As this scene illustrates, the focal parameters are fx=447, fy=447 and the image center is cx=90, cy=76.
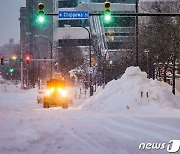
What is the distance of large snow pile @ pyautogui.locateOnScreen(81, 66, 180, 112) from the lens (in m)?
26.9

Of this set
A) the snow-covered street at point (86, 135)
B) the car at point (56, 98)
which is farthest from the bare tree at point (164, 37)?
the snow-covered street at point (86, 135)

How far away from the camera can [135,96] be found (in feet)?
90.9

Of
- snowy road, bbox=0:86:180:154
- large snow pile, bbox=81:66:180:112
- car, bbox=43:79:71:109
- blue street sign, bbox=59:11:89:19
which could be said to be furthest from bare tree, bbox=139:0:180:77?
snowy road, bbox=0:86:180:154

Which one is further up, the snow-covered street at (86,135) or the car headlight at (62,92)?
the car headlight at (62,92)

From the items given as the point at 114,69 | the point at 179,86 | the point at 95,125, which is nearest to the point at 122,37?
the point at 114,69

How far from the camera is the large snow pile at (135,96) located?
26891 millimetres

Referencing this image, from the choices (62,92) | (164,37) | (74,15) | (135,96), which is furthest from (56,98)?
(164,37)

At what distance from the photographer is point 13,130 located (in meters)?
15.6

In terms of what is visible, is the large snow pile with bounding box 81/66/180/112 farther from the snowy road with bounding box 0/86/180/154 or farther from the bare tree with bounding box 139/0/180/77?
the snowy road with bounding box 0/86/180/154

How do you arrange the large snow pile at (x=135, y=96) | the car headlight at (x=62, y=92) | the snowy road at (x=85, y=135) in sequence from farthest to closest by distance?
1. the car headlight at (x=62, y=92)
2. the large snow pile at (x=135, y=96)
3. the snowy road at (x=85, y=135)

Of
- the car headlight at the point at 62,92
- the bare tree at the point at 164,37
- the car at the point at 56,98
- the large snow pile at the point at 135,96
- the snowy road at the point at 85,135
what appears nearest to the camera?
the snowy road at the point at 85,135

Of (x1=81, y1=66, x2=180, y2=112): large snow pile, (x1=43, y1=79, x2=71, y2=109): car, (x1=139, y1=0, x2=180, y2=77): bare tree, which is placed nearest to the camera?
(x1=81, y1=66, x2=180, y2=112): large snow pile

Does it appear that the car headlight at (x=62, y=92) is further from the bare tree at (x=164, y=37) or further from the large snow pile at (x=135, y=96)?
the bare tree at (x=164, y=37)

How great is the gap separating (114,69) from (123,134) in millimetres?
45505
